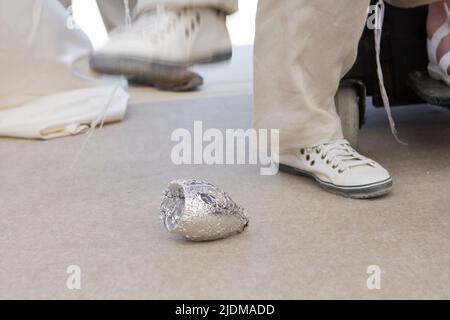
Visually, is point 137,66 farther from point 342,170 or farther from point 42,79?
point 42,79

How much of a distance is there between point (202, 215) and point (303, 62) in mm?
346

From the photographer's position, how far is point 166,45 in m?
0.77

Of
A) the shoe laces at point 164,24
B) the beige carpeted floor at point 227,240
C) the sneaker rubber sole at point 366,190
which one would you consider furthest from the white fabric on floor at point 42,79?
the shoe laces at point 164,24

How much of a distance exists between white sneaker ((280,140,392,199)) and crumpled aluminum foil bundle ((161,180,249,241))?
0.24 meters

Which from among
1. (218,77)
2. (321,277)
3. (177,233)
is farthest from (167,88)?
(321,277)

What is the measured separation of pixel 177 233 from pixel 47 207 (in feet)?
1.04

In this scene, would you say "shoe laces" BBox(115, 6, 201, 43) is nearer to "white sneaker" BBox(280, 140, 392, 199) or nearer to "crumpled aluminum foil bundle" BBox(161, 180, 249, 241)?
"crumpled aluminum foil bundle" BBox(161, 180, 249, 241)

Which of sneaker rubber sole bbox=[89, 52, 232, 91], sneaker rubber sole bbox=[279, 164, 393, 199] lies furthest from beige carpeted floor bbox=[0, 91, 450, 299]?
sneaker rubber sole bbox=[89, 52, 232, 91]

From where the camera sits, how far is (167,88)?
2447mm

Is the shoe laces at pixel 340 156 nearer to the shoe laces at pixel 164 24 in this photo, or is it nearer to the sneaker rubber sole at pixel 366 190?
the sneaker rubber sole at pixel 366 190

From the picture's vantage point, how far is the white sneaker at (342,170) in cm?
112

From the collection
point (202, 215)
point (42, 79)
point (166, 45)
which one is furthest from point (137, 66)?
point (42, 79)

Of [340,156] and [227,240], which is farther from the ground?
[340,156]

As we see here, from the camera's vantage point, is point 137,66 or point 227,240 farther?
point 227,240
